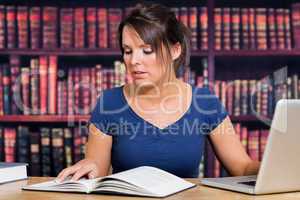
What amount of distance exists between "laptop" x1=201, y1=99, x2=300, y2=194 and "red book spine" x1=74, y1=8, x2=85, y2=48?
1.60 metres

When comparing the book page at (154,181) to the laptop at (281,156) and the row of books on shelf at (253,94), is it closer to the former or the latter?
the laptop at (281,156)

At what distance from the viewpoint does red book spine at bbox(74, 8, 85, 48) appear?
2.59 meters

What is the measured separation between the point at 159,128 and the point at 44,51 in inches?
42.7

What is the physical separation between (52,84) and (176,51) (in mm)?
979

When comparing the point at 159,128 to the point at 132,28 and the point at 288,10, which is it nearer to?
the point at 132,28

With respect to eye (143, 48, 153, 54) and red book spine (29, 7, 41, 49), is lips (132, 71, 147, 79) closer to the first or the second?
eye (143, 48, 153, 54)

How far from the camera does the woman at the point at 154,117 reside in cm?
168

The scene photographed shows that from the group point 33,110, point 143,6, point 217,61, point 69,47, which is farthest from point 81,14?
point 143,6

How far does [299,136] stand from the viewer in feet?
3.51

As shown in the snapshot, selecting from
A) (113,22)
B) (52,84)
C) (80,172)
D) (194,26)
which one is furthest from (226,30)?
(80,172)

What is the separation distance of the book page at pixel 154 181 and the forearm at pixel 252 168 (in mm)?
272

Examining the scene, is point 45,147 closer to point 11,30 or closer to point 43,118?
point 43,118

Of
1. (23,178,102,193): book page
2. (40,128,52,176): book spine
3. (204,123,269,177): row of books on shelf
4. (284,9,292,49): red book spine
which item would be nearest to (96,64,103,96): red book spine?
(40,128,52,176): book spine

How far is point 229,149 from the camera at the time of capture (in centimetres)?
165
